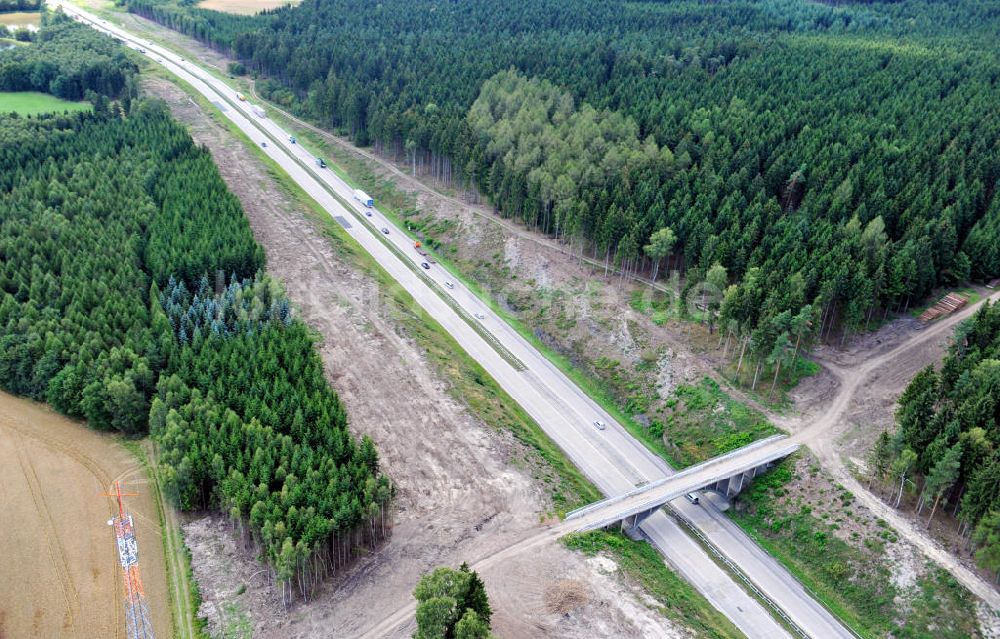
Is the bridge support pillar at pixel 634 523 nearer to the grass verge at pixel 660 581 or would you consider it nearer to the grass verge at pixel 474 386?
the grass verge at pixel 660 581

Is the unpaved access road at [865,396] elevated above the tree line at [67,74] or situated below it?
below

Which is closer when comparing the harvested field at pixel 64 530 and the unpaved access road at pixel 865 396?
the harvested field at pixel 64 530

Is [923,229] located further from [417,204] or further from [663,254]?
[417,204]

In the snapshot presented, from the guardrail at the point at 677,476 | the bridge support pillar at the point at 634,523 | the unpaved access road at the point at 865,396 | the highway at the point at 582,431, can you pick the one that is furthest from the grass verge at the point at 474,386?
the unpaved access road at the point at 865,396

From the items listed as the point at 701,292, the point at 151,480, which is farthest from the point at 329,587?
the point at 701,292

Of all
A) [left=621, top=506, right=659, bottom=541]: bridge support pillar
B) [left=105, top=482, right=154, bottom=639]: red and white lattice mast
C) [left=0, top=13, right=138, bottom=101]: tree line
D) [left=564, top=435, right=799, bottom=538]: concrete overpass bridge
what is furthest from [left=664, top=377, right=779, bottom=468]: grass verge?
[left=0, top=13, right=138, bottom=101]: tree line

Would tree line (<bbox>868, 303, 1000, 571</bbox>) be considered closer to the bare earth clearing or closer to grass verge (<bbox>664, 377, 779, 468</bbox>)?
grass verge (<bbox>664, 377, 779, 468</bbox>)

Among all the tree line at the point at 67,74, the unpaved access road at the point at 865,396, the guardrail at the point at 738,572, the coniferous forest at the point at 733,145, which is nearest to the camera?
the guardrail at the point at 738,572
